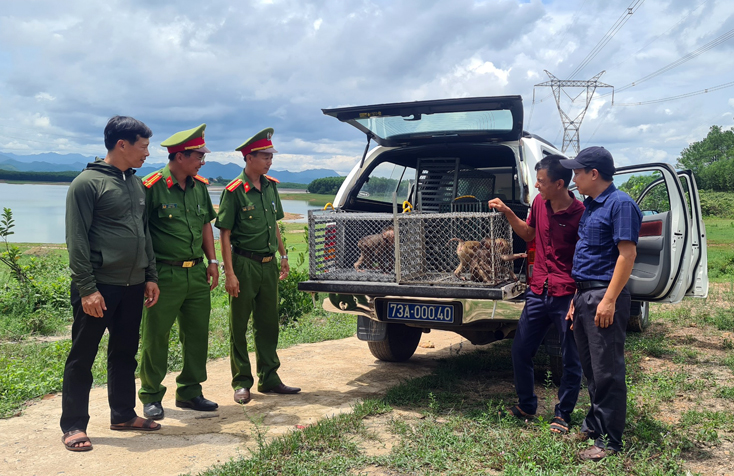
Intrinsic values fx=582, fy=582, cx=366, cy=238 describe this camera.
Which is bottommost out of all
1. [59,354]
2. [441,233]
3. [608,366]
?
[59,354]

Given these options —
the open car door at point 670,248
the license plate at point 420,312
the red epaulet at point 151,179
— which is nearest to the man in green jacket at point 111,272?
the red epaulet at point 151,179

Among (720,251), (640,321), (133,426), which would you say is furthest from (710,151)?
(133,426)

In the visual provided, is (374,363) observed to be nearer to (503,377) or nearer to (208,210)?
(503,377)

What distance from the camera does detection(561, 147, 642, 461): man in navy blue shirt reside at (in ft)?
10.4

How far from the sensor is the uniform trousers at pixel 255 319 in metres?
4.53

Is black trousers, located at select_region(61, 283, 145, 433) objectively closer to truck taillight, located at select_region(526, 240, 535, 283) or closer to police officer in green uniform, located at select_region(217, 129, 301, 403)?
police officer in green uniform, located at select_region(217, 129, 301, 403)

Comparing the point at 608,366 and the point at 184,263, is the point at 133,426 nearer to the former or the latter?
the point at 184,263

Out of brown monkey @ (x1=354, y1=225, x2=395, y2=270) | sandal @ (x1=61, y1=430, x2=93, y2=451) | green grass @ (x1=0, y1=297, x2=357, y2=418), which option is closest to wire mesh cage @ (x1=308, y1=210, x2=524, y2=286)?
brown monkey @ (x1=354, y1=225, x2=395, y2=270)

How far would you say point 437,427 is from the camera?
3.69 metres

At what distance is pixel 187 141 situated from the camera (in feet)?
13.5

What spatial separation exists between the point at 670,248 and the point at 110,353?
3951mm

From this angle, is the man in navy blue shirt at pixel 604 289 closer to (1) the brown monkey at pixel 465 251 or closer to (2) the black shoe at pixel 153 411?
(1) the brown monkey at pixel 465 251

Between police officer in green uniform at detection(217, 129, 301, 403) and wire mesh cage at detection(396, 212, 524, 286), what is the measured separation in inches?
45.0

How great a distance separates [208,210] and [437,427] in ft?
7.52
